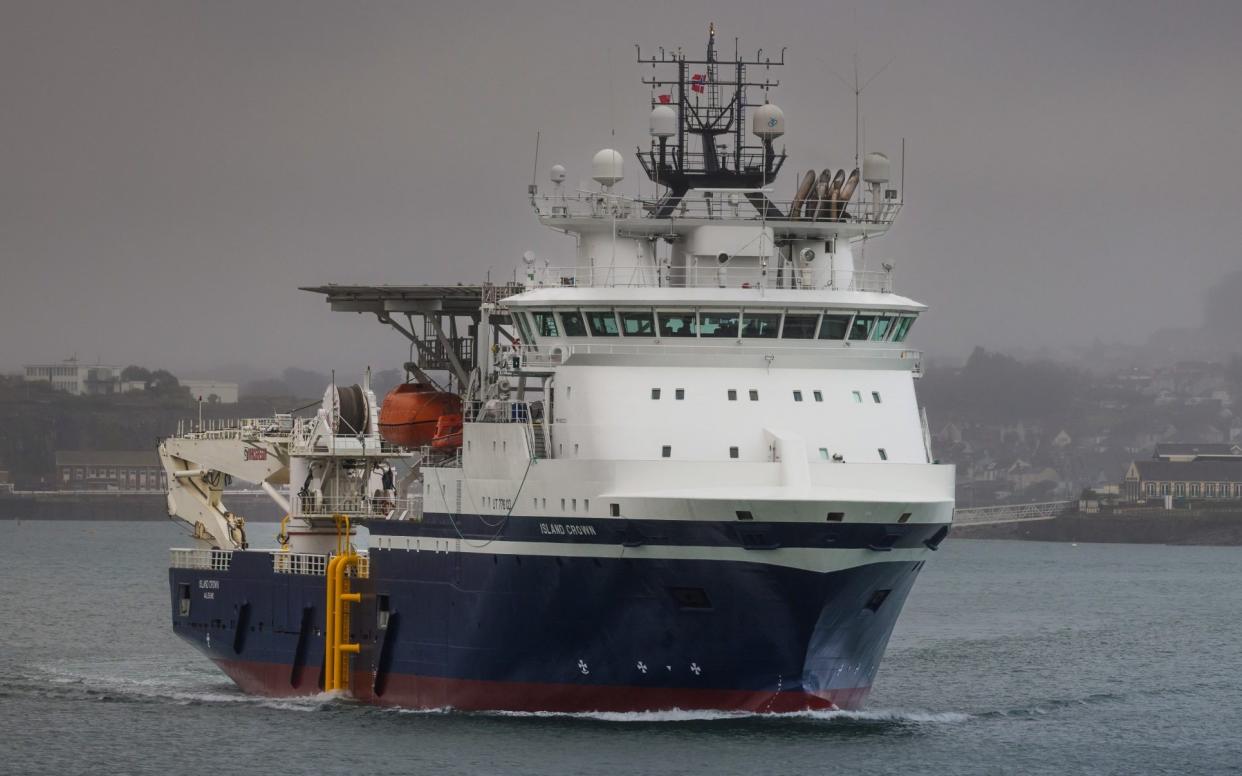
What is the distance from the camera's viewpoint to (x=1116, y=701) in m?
48.1

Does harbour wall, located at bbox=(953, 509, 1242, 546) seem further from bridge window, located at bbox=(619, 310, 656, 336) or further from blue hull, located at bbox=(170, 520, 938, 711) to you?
bridge window, located at bbox=(619, 310, 656, 336)

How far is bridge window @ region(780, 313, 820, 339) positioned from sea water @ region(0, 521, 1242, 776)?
631 cm

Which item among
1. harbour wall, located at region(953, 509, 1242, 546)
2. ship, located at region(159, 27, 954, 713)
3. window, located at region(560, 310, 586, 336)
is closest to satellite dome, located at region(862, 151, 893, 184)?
ship, located at region(159, 27, 954, 713)

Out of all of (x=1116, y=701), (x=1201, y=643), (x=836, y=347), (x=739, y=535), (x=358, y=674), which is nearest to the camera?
(x=739, y=535)

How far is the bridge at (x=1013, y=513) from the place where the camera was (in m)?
190

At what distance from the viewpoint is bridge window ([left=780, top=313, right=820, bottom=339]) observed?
3975 centimetres

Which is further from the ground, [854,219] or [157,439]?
[854,219]

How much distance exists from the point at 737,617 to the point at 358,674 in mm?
9353

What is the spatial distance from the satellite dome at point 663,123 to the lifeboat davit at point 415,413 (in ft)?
22.8

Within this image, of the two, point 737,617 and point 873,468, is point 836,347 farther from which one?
point 737,617

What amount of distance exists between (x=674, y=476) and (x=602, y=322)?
3.65m

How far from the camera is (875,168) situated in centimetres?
4206

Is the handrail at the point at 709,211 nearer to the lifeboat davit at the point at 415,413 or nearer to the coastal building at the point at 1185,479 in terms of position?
the lifeboat davit at the point at 415,413

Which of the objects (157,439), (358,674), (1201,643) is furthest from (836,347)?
(1201,643)
